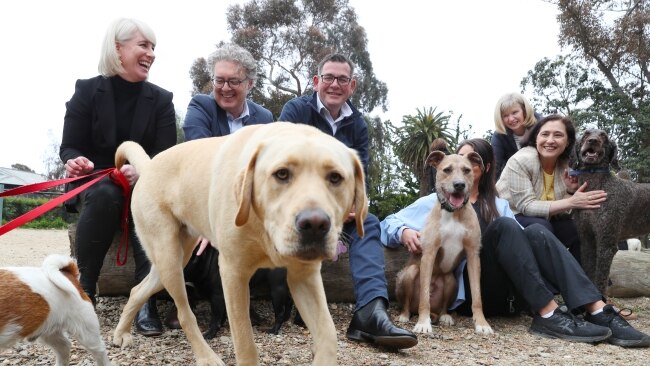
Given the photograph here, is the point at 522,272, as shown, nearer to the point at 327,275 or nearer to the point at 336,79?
the point at 327,275

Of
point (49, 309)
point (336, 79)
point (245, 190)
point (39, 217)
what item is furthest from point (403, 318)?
point (39, 217)

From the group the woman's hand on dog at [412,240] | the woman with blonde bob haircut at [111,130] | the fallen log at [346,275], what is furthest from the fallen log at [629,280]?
the woman with blonde bob haircut at [111,130]

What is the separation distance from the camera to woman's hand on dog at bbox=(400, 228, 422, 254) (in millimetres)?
5298

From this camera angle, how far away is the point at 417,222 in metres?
5.77

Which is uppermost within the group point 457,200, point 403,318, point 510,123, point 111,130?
point 510,123

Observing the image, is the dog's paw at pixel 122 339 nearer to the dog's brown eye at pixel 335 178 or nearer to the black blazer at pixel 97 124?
the black blazer at pixel 97 124

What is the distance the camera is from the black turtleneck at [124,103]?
4.65 meters

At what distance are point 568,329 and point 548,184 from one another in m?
1.90

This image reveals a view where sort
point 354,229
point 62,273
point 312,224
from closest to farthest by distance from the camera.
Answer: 1. point 312,224
2. point 62,273
3. point 354,229

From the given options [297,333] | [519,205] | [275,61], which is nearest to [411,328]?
[297,333]

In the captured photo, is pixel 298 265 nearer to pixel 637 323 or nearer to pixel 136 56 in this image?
pixel 136 56

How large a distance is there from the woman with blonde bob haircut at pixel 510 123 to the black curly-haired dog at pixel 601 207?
0.75 metres

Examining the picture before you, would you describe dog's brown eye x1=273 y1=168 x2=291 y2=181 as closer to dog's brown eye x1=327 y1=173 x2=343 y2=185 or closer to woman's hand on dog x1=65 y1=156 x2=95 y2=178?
dog's brown eye x1=327 y1=173 x2=343 y2=185

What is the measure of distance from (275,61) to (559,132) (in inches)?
1018
